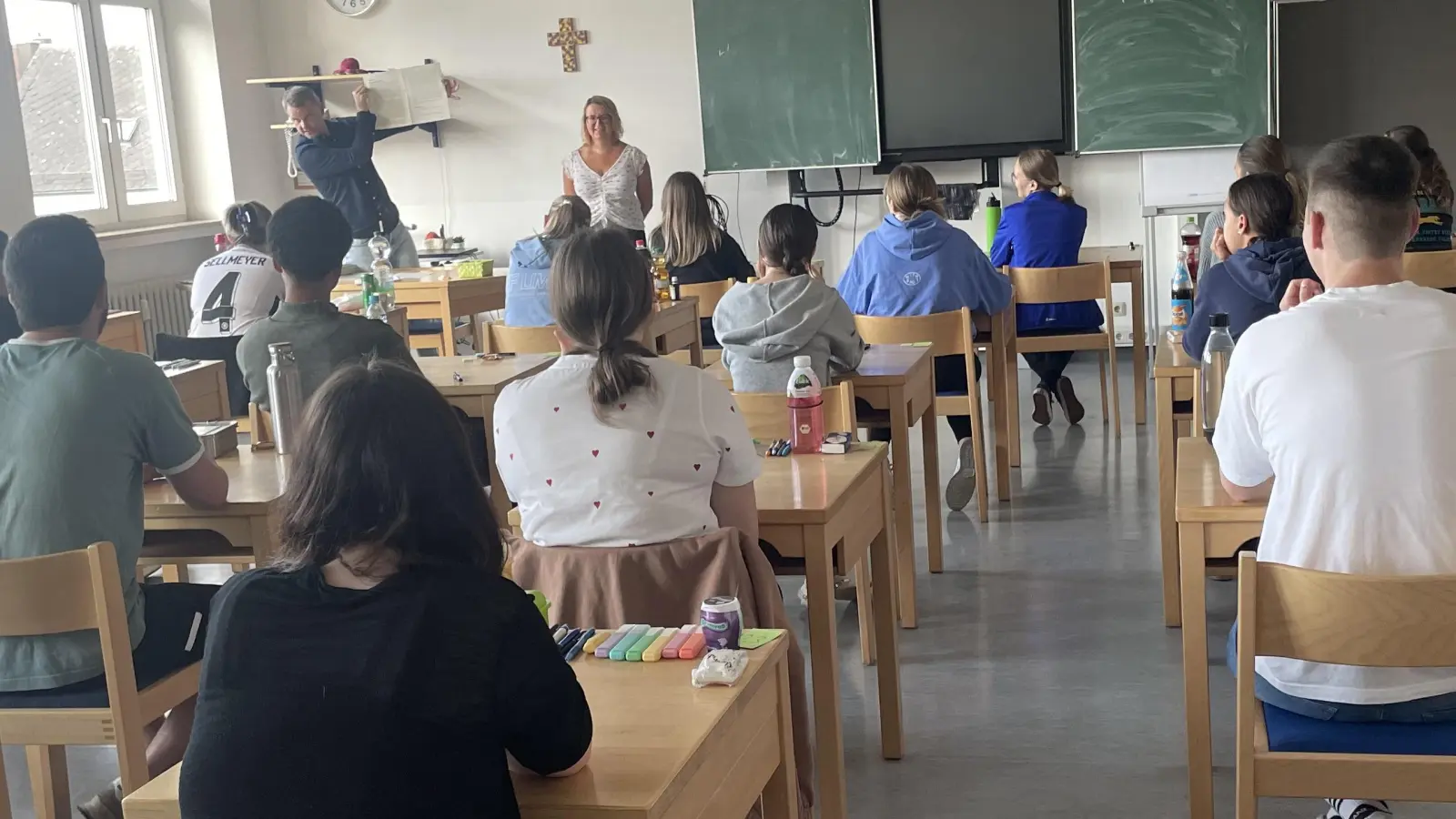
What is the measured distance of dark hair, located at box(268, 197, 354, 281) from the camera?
324cm

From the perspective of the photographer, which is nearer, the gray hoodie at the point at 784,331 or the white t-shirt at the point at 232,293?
the gray hoodie at the point at 784,331

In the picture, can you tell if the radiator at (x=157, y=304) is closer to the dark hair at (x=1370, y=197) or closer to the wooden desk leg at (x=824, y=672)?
the wooden desk leg at (x=824, y=672)

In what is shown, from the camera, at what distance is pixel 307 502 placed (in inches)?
56.5

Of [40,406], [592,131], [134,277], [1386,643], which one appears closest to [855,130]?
[592,131]

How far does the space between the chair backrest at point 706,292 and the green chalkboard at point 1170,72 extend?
2.51m

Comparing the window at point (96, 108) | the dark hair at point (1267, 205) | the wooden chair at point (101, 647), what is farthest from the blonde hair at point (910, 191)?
the window at point (96, 108)

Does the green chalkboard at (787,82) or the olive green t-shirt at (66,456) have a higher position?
the green chalkboard at (787,82)

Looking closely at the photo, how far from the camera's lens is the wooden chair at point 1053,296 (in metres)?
5.34

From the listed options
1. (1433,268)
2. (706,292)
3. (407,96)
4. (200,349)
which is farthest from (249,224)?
(1433,268)

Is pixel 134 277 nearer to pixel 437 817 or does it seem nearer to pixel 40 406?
pixel 40 406

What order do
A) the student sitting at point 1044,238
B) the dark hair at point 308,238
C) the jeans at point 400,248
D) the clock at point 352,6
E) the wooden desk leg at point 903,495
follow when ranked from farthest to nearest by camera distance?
the clock at point 352,6 → the jeans at point 400,248 → the student sitting at point 1044,238 → the wooden desk leg at point 903,495 → the dark hair at point 308,238

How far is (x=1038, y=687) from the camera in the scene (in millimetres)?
3328

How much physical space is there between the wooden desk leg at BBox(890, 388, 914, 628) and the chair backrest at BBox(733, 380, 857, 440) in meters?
0.64

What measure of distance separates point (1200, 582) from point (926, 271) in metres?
2.62
